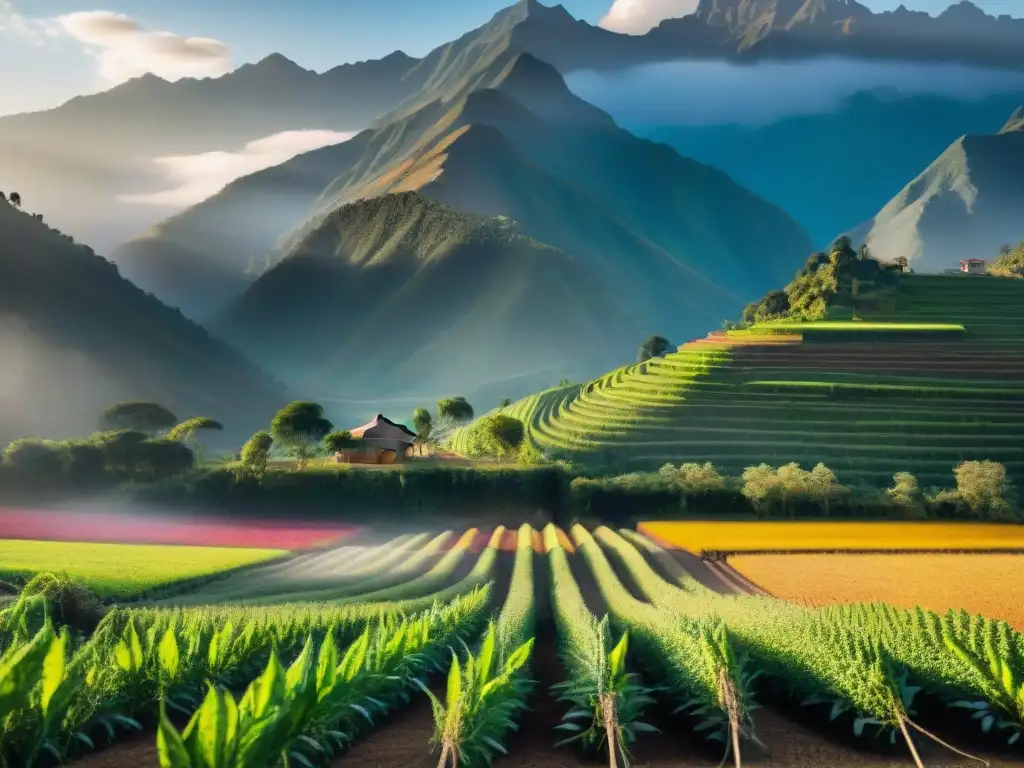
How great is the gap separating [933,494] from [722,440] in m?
12.5

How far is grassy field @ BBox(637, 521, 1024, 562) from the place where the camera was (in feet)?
110

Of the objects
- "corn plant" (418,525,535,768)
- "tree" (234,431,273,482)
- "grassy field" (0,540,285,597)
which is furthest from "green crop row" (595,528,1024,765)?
"tree" (234,431,273,482)

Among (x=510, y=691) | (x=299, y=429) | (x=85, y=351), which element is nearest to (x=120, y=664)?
(x=510, y=691)

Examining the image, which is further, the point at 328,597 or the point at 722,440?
the point at 722,440

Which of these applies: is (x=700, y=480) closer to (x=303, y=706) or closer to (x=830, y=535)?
(x=830, y=535)

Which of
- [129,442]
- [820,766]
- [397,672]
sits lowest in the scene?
[820,766]

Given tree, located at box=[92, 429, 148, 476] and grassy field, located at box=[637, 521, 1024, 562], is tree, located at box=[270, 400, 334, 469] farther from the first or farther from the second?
grassy field, located at box=[637, 521, 1024, 562]

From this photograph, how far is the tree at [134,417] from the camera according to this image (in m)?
66.5

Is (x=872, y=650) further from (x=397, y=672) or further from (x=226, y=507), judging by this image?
(x=226, y=507)

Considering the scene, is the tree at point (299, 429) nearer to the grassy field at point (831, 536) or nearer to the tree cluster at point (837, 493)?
the tree cluster at point (837, 493)

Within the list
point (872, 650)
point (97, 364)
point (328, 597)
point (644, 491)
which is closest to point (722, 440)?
point (644, 491)

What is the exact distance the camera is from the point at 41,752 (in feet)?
29.6

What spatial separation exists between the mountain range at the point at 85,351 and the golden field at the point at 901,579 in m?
71.4

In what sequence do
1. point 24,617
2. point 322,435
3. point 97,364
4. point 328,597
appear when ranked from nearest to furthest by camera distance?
point 24,617 → point 328,597 → point 322,435 → point 97,364
